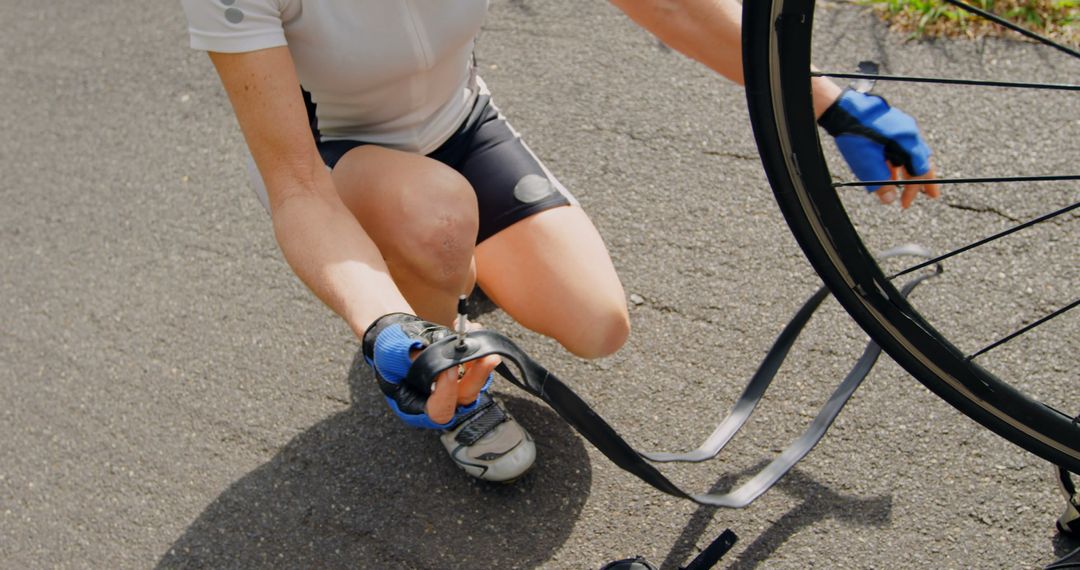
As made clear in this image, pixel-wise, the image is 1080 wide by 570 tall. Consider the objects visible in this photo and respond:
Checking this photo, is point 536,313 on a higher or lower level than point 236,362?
higher

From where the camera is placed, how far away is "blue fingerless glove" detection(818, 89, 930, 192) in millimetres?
1609

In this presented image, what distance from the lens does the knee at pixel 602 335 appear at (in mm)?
1995

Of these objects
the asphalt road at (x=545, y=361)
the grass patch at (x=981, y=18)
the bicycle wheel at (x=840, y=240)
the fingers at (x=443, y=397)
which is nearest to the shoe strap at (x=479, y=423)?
the asphalt road at (x=545, y=361)

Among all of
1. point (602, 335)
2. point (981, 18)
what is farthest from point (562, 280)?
point (981, 18)

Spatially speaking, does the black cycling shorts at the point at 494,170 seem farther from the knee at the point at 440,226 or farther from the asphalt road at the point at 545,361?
the asphalt road at the point at 545,361

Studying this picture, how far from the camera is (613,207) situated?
8.39 ft

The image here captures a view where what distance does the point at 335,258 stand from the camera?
1.56 meters

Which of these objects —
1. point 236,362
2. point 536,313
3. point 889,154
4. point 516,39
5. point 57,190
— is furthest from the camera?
point 516,39

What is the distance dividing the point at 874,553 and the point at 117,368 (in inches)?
64.7

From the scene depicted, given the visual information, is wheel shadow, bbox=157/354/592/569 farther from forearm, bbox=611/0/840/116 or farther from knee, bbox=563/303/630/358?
forearm, bbox=611/0/840/116

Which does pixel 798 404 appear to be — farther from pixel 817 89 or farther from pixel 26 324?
pixel 26 324

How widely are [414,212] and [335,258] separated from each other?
0.31 meters

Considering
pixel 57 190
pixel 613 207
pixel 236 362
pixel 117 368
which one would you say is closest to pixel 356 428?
pixel 236 362

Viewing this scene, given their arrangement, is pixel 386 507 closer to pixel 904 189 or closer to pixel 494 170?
pixel 494 170
